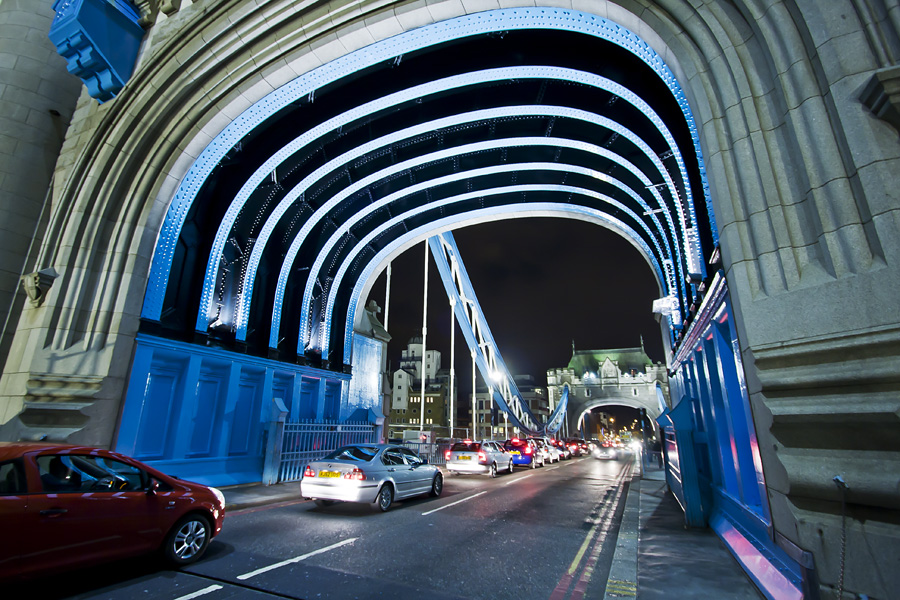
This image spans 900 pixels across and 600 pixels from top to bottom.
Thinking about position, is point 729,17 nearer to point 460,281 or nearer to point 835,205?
point 835,205

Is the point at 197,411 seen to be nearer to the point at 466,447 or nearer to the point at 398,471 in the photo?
the point at 398,471

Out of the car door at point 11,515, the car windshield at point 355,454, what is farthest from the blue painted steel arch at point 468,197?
the car door at point 11,515

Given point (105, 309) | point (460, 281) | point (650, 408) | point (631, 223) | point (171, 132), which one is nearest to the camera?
point (105, 309)

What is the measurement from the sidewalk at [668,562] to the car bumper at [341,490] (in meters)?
1.65

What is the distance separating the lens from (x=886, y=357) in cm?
318

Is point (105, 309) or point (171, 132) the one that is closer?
point (105, 309)

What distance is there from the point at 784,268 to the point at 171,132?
11.7 metres

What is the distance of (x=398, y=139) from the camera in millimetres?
12445

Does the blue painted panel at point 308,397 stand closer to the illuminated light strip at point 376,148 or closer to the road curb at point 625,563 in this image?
the illuminated light strip at point 376,148

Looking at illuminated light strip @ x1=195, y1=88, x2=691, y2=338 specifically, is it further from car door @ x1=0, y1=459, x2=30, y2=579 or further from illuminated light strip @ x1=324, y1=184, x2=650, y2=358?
car door @ x1=0, y1=459, x2=30, y2=579

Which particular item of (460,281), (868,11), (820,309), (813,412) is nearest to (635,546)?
(813,412)

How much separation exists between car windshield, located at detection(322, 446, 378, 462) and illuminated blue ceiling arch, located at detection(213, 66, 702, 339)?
219 inches

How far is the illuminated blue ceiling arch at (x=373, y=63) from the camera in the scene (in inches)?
289

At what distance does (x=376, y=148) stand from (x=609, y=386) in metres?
63.6
